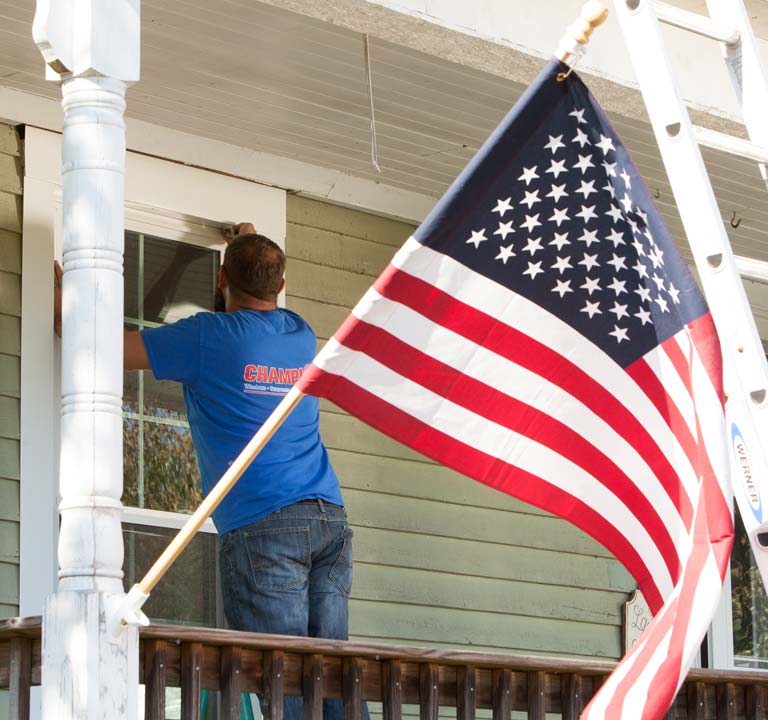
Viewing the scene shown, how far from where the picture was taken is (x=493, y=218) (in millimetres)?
3754

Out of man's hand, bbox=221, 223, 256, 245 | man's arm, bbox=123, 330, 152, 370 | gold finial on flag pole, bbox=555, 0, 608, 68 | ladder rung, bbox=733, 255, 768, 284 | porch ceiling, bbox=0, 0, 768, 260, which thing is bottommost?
ladder rung, bbox=733, 255, 768, 284

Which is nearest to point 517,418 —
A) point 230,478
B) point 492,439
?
point 492,439

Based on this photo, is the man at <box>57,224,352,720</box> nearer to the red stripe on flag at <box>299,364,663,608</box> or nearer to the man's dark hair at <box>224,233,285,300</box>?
the man's dark hair at <box>224,233,285,300</box>

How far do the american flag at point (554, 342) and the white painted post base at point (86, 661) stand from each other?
803mm

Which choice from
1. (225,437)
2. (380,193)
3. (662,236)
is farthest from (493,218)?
(380,193)

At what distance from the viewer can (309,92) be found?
6246 mm

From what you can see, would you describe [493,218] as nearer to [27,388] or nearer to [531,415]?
[531,415]

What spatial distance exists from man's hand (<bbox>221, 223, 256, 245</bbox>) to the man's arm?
1.30 metres

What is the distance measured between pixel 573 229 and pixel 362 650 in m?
1.44

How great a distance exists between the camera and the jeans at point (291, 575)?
4.92 metres

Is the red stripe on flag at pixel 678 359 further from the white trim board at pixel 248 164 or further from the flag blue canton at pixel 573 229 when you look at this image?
the white trim board at pixel 248 164

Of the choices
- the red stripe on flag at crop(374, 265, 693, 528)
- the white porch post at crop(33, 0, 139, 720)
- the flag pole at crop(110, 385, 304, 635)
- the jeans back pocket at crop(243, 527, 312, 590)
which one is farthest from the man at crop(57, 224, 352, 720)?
the red stripe on flag at crop(374, 265, 693, 528)

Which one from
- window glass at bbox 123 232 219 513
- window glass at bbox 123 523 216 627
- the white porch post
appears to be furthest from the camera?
window glass at bbox 123 232 219 513

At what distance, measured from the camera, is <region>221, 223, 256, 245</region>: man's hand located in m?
6.34
